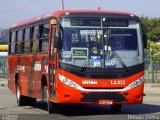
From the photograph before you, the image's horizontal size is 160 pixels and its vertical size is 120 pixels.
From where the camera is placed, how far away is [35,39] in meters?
18.2

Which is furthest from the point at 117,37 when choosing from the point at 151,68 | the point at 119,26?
the point at 151,68

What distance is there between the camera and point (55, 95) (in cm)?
1550

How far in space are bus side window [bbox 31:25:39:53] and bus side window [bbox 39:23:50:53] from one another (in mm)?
519

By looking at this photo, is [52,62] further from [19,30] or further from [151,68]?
[151,68]

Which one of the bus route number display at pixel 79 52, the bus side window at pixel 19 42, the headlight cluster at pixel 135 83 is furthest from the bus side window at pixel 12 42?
the headlight cluster at pixel 135 83

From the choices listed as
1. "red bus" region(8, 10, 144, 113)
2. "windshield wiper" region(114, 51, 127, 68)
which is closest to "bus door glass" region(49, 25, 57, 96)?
"red bus" region(8, 10, 144, 113)

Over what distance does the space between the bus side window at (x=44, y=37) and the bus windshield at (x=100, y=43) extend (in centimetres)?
149

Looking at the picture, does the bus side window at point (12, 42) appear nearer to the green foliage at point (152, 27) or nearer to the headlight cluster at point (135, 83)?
the headlight cluster at point (135, 83)

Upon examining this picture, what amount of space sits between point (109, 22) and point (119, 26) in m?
0.32

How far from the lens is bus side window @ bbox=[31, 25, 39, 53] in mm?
18031

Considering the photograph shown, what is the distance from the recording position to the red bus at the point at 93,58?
595 inches

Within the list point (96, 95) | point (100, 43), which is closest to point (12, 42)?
point (100, 43)

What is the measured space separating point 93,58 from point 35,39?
350cm

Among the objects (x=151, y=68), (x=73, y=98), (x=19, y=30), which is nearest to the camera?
(x=73, y=98)
